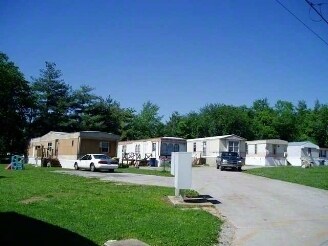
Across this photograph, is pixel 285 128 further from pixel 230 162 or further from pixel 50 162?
pixel 50 162

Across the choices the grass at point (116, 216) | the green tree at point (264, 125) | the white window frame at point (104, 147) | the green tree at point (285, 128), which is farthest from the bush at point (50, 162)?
the green tree at point (285, 128)

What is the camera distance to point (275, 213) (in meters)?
12.8

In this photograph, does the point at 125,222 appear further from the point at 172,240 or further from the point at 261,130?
the point at 261,130

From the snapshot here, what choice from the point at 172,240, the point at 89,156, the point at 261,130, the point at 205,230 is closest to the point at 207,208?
the point at 205,230

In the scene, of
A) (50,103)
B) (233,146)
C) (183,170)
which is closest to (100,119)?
(50,103)

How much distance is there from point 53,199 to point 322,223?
30.3 ft

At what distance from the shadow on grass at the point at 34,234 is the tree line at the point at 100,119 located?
5087 cm

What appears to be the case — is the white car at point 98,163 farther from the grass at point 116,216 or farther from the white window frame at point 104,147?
the grass at point 116,216

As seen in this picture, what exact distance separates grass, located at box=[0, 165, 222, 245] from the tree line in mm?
46736

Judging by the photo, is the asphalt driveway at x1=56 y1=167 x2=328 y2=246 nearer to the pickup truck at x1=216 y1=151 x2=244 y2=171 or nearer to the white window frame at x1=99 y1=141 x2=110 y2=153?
the pickup truck at x1=216 y1=151 x2=244 y2=171

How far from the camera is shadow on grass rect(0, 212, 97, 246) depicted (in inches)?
297

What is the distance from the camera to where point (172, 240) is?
8.30 metres

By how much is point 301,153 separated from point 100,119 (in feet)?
117

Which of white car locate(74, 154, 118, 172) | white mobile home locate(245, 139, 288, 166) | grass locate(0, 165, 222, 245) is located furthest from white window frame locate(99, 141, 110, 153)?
grass locate(0, 165, 222, 245)
